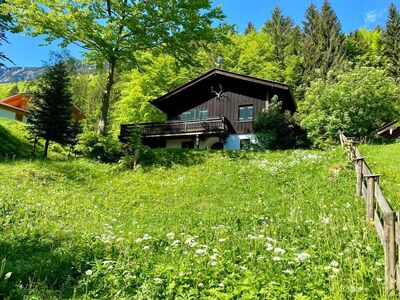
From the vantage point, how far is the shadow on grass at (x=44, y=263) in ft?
18.9

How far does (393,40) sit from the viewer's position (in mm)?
55281

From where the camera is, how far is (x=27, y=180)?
55.9ft

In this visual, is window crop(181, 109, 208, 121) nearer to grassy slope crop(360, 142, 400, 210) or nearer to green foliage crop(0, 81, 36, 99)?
green foliage crop(0, 81, 36, 99)

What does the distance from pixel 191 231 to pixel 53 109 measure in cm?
1824

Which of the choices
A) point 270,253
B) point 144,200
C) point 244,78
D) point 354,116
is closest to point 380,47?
point 354,116

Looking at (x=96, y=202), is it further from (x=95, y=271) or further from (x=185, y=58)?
(x=185, y=58)

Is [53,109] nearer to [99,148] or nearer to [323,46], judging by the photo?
[99,148]

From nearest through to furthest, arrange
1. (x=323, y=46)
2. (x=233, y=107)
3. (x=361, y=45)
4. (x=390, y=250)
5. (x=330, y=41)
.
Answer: (x=390, y=250) → (x=233, y=107) → (x=330, y=41) → (x=323, y=46) → (x=361, y=45)

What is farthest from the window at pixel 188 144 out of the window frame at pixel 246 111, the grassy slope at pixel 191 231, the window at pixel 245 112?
the grassy slope at pixel 191 231

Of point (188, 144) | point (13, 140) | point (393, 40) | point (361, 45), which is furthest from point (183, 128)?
point (361, 45)

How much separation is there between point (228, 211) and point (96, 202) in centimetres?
551

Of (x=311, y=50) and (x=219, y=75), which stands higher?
(x=311, y=50)

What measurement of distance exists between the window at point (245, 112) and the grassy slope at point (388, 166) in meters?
12.8

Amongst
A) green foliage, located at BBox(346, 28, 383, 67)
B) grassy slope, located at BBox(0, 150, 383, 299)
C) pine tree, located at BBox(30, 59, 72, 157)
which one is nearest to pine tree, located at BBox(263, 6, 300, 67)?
green foliage, located at BBox(346, 28, 383, 67)
